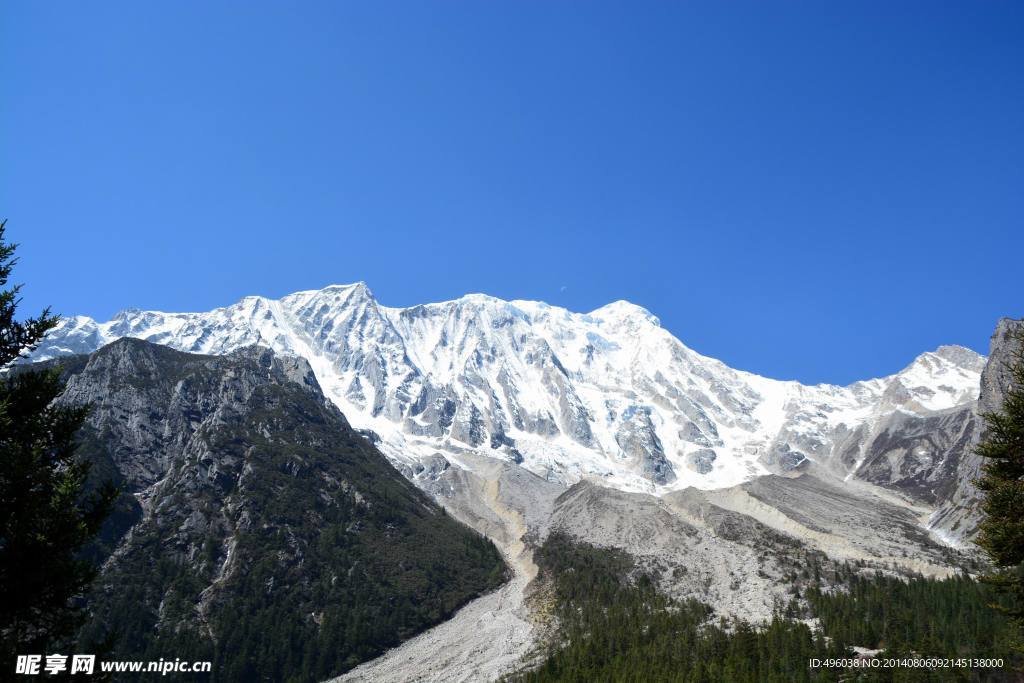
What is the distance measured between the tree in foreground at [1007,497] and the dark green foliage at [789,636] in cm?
7288

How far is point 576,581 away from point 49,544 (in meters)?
185

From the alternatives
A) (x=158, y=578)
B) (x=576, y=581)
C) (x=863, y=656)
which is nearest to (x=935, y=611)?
(x=863, y=656)

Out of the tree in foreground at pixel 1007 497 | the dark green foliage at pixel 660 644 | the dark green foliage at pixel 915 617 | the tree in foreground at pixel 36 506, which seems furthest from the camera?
the dark green foliage at pixel 660 644

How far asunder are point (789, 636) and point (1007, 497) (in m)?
105

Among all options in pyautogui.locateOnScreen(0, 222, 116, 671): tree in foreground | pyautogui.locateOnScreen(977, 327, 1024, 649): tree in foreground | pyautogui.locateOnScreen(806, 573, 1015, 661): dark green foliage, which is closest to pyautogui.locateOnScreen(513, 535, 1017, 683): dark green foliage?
pyautogui.locateOnScreen(806, 573, 1015, 661): dark green foliage

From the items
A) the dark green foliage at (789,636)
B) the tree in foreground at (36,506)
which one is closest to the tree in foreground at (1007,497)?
the tree in foreground at (36,506)

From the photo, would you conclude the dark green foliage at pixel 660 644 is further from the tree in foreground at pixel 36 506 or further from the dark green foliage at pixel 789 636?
the tree in foreground at pixel 36 506

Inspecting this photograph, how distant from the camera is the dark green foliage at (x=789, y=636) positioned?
109m

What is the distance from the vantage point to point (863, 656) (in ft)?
374

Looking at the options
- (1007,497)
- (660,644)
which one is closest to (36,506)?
(1007,497)

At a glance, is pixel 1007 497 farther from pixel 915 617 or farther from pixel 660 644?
pixel 915 617

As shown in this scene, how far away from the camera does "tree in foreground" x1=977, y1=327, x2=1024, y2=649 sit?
29.5 m

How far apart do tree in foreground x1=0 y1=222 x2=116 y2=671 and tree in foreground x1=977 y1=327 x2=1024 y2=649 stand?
117ft

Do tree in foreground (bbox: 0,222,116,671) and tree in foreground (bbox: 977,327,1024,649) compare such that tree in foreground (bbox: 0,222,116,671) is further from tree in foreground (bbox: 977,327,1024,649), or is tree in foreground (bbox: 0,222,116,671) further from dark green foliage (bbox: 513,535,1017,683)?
dark green foliage (bbox: 513,535,1017,683)
